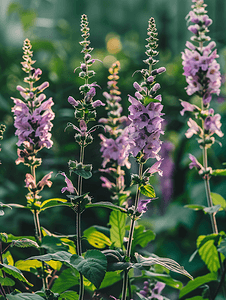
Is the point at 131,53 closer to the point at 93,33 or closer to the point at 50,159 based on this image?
the point at 93,33

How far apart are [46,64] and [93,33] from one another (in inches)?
56.2

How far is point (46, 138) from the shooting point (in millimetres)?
562

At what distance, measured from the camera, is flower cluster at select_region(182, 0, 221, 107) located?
0.63m

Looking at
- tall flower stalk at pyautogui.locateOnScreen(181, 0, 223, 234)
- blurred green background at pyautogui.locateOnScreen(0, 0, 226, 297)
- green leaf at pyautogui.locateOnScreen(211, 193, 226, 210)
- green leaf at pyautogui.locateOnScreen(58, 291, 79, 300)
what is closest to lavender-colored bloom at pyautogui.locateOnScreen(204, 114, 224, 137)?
tall flower stalk at pyautogui.locateOnScreen(181, 0, 223, 234)

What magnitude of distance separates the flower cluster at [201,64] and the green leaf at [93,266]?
1.21ft

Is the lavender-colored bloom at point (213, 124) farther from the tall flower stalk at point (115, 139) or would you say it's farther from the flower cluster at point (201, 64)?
the tall flower stalk at point (115, 139)

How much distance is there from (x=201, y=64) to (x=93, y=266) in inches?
16.3

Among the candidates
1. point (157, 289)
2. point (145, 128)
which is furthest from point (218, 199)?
point (145, 128)

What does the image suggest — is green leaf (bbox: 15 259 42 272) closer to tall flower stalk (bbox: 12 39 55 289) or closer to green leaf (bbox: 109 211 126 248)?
tall flower stalk (bbox: 12 39 55 289)

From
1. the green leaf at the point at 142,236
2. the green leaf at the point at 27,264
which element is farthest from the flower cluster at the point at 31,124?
the green leaf at the point at 142,236

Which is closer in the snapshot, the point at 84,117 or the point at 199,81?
the point at 84,117

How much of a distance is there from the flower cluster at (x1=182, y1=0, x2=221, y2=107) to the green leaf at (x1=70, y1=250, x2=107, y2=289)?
0.37m

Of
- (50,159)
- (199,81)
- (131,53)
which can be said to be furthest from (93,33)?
(199,81)

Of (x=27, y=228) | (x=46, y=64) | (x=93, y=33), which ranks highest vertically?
(x=93, y=33)
